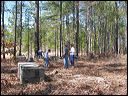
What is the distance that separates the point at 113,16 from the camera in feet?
153

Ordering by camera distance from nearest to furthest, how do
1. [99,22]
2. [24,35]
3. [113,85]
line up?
[113,85] → [99,22] → [24,35]

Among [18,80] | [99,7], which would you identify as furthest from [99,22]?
[18,80]

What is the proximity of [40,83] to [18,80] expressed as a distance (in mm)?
1440

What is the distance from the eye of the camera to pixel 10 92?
11.9 meters

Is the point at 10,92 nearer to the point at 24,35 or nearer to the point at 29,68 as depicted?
the point at 29,68

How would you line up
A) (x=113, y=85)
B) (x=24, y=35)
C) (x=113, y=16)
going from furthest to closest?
(x=24, y=35), (x=113, y=16), (x=113, y=85)

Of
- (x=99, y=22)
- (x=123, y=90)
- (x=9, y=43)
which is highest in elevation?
(x=99, y=22)

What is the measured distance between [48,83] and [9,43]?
895 centimetres

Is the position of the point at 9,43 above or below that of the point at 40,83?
above

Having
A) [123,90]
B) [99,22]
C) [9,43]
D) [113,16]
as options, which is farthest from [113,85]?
[99,22]

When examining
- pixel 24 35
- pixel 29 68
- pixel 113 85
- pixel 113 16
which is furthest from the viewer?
pixel 24 35

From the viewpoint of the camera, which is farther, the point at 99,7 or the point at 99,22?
the point at 99,22

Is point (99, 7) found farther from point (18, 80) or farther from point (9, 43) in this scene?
point (18, 80)

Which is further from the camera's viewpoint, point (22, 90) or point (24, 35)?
point (24, 35)
